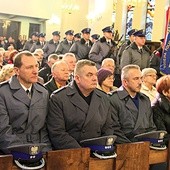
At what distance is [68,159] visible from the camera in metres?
2.48

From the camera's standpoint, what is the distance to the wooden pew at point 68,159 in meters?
2.43

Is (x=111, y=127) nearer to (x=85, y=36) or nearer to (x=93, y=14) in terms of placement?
(x=85, y=36)

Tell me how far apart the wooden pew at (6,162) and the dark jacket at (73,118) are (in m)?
0.90

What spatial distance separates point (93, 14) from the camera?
51.5 ft

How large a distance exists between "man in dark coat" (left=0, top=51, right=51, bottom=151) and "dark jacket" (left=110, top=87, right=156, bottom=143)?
2.33 feet

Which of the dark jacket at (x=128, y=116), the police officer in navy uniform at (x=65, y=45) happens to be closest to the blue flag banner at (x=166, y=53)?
the dark jacket at (x=128, y=116)

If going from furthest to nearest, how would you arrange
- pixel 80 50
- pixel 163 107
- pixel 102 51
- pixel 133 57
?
pixel 80 50 < pixel 102 51 < pixel 133 57 < pixel 163 107

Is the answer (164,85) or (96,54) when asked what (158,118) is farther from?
(96,54)

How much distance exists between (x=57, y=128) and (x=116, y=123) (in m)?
0.66

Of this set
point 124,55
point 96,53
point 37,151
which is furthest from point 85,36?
point 37,151

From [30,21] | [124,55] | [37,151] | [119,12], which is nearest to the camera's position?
[37,151]

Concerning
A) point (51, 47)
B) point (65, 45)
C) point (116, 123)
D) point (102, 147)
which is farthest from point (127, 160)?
point (51, 47)

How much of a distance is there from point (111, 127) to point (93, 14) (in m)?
12.7

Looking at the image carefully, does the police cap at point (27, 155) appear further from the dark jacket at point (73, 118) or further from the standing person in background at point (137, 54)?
Result: the standing person in background at point (137, 54)
